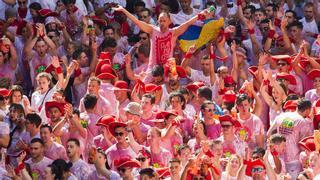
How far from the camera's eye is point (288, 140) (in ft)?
64.0

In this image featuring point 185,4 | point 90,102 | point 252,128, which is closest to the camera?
point 90,102

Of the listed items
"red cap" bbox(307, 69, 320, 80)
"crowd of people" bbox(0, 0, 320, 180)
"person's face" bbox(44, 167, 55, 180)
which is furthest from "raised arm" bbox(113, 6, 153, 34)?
"person's face" bbox(44, 167, 55, 180)

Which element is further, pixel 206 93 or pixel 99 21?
pixel 99 21

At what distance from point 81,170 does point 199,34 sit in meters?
4.70

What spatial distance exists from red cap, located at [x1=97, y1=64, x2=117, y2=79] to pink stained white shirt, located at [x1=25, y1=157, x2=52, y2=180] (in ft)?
8.86

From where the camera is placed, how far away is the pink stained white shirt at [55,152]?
18562 mm

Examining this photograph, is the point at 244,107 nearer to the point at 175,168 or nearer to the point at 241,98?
the point at 241,98

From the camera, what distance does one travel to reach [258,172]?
18234 millimetres

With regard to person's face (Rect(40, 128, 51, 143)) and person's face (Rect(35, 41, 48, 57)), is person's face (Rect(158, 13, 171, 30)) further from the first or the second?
person's face (Rect(40, 128, 51, 143))

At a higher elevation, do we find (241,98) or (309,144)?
(241,98)

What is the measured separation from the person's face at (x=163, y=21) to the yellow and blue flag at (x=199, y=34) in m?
0.61

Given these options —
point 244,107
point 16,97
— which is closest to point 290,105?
point 244,107

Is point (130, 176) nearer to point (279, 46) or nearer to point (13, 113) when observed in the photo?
point (13, 113)

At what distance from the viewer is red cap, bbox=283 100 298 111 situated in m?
19.8
